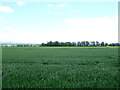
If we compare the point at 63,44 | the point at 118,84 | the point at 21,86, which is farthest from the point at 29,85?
the point at 63,44

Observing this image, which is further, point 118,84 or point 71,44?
point 71,44

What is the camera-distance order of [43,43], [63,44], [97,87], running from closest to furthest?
[97,87], [43,43], [63,44]

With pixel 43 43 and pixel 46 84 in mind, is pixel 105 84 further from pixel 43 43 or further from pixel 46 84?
pixel 43 43

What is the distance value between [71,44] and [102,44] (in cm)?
2462

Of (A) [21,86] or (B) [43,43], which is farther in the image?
(B) [43,43]

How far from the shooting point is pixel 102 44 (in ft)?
381

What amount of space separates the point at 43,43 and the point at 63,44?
1671cm

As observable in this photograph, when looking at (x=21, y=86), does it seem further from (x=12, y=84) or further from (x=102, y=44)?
(x=102, y=44)

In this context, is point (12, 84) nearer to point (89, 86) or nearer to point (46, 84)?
point (46, 84)

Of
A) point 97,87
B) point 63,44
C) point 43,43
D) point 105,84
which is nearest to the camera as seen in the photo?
point 97,87

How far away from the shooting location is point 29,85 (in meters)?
6.70

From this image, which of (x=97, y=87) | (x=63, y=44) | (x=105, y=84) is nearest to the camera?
(x=97, y=87)

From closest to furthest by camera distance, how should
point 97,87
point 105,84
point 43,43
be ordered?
point 97,87
point 105,84
point 43,43

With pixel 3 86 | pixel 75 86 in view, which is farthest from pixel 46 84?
pixel 3 86
